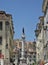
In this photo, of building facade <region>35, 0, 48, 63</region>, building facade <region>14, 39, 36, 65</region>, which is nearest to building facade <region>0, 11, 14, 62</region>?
building facade <region>35, 0, 48, 63</region>

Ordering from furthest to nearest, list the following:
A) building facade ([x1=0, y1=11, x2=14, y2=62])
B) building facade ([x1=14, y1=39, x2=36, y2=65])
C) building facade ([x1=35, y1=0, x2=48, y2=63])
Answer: building facade ([x1=14, y1=39, x2=36, y2=65]), building facade ([x1=0, y1=11, x2=14, y2=62]), building facade ([x1=35, y1=0, x2=48, y2=63])

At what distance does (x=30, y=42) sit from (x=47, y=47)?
272 ft

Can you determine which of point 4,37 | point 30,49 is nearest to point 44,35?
point 4,37

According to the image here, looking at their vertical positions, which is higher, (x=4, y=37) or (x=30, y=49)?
(x=4, y=37)

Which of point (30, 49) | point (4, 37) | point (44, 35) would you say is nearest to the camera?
point (4, 37)

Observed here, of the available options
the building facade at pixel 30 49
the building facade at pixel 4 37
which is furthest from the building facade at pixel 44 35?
the building facade at pixel 30 49

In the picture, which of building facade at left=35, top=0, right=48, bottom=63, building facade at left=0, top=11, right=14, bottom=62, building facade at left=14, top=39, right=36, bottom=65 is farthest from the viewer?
building facade at left=14, top=39, right=36, bottom=65

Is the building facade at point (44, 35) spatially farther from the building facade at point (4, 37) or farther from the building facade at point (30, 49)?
the building facade at point (30, 49)

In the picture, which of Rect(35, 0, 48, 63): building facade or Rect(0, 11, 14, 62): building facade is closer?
Rect(35, 0, 48, 63): building facade

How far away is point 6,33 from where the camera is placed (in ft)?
256

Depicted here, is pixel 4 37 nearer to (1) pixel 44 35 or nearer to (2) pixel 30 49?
(1) pixel 44 35

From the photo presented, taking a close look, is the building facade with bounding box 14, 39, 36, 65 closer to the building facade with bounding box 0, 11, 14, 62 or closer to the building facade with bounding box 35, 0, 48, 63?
the building facade with bounding box 35, 0, 48, 63

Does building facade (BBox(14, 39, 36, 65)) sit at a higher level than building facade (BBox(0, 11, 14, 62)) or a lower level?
lower

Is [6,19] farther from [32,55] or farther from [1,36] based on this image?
[32,55]
